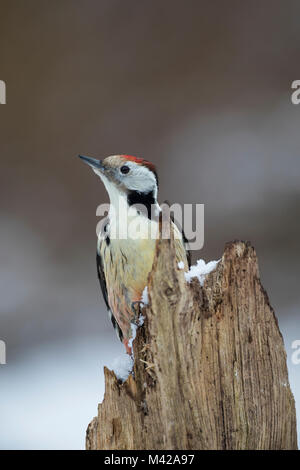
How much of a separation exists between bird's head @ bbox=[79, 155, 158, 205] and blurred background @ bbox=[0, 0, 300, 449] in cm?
181

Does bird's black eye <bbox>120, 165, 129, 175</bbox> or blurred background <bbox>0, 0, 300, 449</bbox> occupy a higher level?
blurred background <bbox>0, 0, 300, 449</bbox>

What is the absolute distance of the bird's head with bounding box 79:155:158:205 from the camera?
1.83 m

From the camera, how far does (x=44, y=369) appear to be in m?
3.40

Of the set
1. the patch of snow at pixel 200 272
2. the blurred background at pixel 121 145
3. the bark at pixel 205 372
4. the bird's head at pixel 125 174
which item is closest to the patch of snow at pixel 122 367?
the bark at pixel 205 372

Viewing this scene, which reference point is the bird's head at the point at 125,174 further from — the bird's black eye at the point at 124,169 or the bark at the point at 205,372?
the bark at the point at 205,372

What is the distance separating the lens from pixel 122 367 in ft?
4.67

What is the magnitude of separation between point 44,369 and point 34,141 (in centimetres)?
171

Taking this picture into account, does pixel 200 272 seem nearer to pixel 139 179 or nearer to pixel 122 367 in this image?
pixel 122 367

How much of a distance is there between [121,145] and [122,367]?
2581 mm

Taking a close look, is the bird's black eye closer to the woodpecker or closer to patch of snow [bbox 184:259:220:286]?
the woodpecker

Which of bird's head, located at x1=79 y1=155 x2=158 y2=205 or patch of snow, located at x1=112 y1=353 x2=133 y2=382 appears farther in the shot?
bird's head, located at x1=79 y1=155 x2=158 y2=205

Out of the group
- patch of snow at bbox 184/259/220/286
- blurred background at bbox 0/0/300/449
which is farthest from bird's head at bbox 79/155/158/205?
blurred background at bbox 0/0/300/449

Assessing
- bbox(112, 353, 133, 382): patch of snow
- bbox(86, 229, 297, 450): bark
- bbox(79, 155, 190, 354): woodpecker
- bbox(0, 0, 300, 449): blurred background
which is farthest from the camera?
bbox(0, 0, 300, 449): blurred background
